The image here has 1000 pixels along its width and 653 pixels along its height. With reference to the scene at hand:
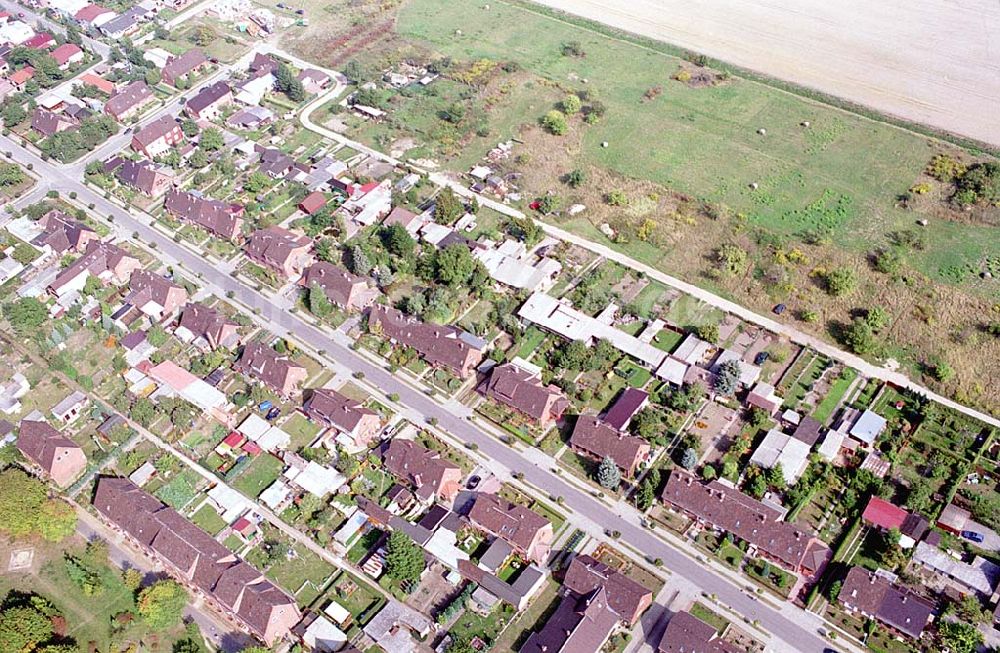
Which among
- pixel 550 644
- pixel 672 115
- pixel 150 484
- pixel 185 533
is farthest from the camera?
pixel 672 115

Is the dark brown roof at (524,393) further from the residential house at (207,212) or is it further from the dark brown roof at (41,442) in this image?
the residential house at (207,212)

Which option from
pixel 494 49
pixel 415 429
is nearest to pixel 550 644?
pixel 415 429

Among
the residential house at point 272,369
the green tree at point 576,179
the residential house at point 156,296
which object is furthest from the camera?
the green tree at point 576,179

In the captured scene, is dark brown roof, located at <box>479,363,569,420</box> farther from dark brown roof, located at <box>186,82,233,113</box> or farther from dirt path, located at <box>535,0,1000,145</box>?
dirt path, located at <box>535,0,1000,145</box>

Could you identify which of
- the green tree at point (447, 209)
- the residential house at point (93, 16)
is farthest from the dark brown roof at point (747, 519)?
the residential house at point (93, 16)

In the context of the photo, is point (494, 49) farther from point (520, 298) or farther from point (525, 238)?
point (520, 298)
